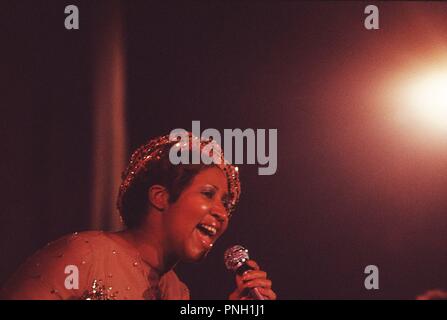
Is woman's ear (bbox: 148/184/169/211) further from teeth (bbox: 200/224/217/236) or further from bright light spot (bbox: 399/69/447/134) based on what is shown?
bright light spot (bbox: 399/69/447/134)

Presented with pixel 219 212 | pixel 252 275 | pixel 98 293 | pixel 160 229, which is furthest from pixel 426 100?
pixel 98 293

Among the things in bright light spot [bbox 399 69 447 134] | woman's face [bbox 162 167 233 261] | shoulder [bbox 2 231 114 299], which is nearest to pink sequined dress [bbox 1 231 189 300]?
shoulder [bbox 2 231 114 299]

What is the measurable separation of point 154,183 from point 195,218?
0.20m

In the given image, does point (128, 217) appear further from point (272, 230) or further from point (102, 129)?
point (272, 230)

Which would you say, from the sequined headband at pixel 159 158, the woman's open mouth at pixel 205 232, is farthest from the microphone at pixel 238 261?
the sequined headband at pixel 159 158

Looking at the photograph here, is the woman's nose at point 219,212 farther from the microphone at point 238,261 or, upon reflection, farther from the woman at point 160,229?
the microphone at point 238,261

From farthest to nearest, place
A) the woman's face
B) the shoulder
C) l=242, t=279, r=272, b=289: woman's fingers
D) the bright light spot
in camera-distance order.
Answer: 1. the bright light spot
2. the woman's face
3. l=242, t=279, r=272, b=289: woman's fingers
4. the shoulder

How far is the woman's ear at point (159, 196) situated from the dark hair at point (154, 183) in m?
0.01

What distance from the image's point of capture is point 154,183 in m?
2.14

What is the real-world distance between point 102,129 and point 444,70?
1.61 m

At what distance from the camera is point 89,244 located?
1950 mm

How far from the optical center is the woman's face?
2107mm

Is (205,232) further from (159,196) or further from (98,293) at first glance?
(98,293)

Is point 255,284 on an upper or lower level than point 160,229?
lower
